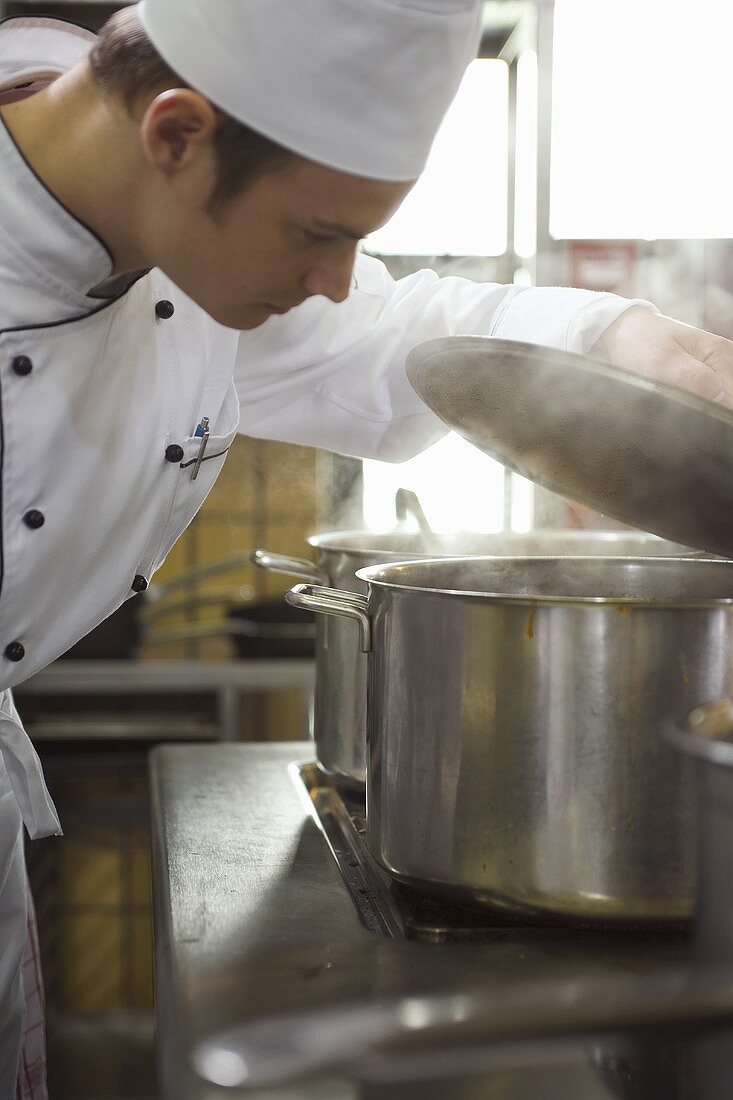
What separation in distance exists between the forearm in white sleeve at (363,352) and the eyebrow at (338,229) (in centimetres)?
33

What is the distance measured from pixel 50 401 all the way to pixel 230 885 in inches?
16.4

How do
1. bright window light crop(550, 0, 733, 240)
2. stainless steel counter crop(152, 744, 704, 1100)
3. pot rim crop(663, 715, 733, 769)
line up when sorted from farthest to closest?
bright window light crop(550, 0, 733, 240)
stainless steel counter crop(152, 744, 704, 1100)
pot rim crop(663, 715, 733, 769)

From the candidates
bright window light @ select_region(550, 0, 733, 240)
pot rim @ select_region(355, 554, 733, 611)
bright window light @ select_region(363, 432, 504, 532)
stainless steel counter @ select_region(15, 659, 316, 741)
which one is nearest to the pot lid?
pot rim @ select_region(355, 554, 733, 611)

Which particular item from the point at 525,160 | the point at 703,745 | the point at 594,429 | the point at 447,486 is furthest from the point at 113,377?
the point at 525,160

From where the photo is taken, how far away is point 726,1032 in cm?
39

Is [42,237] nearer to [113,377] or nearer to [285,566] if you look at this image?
[113,377]

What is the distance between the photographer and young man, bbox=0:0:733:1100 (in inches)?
28.1

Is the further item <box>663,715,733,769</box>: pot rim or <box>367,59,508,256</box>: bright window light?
<box>367,59,508,256</box>: bright window light

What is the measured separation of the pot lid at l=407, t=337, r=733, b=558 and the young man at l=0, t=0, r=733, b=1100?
0.09m

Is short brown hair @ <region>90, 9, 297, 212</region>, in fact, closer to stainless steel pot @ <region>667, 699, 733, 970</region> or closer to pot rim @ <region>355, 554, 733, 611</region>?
pot rim @ <region>355, 554, 733, 611</region>

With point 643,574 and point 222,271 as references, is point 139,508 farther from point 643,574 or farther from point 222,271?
point 643,574

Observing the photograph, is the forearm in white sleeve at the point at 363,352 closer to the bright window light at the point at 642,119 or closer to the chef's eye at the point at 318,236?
the chef's eye at the point at 318,236

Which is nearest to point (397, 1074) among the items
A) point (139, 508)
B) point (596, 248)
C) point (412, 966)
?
point (412, 966)

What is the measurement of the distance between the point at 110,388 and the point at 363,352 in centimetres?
31
